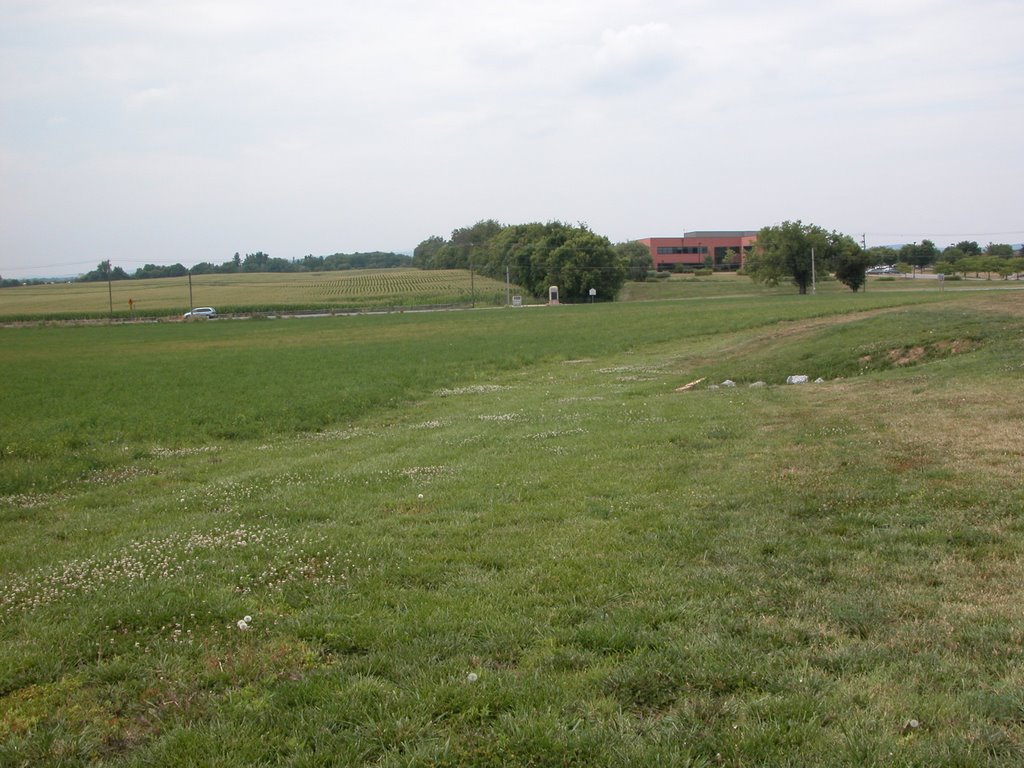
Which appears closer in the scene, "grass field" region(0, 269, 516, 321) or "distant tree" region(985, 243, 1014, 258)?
"grass field" region(0, 269, 516, 321)

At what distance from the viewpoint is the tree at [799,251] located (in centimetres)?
10831

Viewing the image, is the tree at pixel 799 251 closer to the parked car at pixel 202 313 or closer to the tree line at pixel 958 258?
the tree line at pixel 958 258

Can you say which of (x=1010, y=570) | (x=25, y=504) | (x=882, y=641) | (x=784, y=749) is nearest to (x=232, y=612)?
(x=784, y=749)

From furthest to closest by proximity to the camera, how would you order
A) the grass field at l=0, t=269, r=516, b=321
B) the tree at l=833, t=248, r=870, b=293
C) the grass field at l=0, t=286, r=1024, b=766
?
the grass field at l=0, t=269, r=516, b=321
the tree at l=833, t=248, r=870, b=293
the grass field at l=0, t=286, r=1024, b=766

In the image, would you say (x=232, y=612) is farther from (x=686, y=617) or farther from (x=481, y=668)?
(x=686, y=617)

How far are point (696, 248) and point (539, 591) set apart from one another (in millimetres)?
189579

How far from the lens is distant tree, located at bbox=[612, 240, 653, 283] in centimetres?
15312

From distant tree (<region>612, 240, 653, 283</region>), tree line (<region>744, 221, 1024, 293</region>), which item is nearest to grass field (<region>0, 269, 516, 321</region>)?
distant tree (<region>612, 240, 653, 283</region>)

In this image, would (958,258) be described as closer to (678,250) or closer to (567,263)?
(678,250)

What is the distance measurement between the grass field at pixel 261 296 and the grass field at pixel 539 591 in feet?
321

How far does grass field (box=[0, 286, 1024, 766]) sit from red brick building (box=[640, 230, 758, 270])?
173053 mm

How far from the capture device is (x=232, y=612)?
21.0 feet

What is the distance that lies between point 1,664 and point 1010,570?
25.2ft

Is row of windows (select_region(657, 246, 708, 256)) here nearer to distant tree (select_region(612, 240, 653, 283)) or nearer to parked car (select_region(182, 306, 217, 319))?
distant tree (select_region(612, 240, 653, 283))
